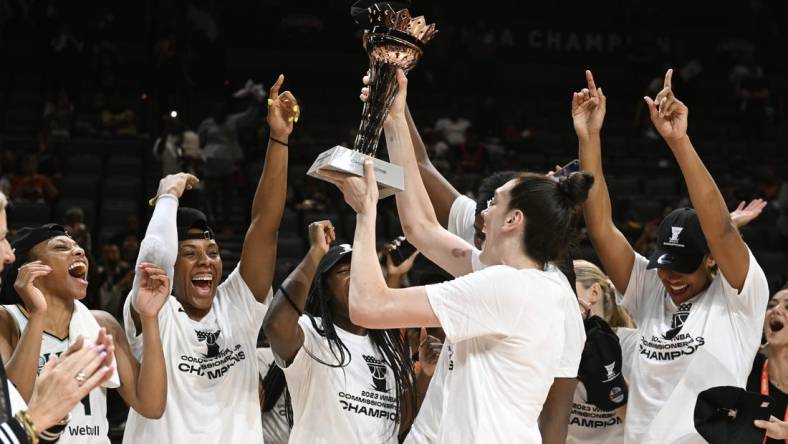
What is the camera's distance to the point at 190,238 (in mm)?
4105

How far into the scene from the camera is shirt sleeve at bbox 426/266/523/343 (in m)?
2.94

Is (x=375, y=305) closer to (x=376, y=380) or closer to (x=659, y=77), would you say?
(x=376, y=380)

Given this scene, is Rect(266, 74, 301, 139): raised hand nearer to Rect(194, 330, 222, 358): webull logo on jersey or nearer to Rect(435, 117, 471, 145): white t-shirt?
Rect(194, 330, 222, 358): webull logo on jersey

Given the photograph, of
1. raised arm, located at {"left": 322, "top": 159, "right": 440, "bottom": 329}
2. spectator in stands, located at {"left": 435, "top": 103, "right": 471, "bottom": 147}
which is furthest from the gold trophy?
spectator in stands, located at {"left": 435, "top": 103, "right": 471, "bottom": 147}

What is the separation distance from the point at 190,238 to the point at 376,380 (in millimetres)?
910

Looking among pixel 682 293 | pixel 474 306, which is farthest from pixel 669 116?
pixel 474 306

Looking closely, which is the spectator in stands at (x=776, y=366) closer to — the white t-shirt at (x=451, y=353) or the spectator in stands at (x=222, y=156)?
the white t-shirt at (x=451, y=353)

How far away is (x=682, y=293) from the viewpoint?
406 centimetres

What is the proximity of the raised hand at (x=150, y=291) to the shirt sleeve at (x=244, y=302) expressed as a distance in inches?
17.0

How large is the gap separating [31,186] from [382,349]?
282 inches

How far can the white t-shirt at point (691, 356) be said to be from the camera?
3854 mm

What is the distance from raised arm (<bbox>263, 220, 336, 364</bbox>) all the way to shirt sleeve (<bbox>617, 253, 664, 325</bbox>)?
4.17 feet

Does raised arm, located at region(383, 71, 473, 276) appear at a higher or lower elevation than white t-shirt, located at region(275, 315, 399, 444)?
higher

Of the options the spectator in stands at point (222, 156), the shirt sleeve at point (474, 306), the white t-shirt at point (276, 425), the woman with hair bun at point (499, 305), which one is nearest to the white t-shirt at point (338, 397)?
the white t-shirt at point (276, 425)
